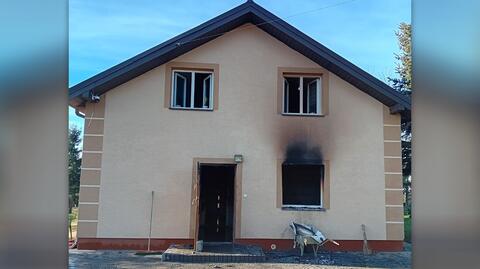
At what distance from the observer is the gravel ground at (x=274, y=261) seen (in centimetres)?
786

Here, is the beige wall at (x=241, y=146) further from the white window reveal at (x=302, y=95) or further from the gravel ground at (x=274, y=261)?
the gravel ground at (x=274, y=261)

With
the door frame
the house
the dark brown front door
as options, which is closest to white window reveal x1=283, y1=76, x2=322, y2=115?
the house

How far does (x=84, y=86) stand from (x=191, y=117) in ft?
8.13

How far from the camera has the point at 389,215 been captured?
10172mm

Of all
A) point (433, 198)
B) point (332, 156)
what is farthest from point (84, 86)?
point (433, 198)

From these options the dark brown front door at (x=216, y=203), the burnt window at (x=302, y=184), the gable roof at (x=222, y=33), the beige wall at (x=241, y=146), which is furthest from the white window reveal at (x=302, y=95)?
the dark brown front door at (x=216, y=203)

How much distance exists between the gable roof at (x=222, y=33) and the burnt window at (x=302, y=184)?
88.3 inches

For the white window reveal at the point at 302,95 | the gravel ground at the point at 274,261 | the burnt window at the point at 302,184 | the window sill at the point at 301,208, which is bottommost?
the gravel ground at the point at 274,261

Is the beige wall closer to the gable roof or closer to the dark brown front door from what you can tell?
the gable roof

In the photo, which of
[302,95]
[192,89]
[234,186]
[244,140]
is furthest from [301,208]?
[192,89]

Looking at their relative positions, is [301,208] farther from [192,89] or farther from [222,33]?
[222,33]

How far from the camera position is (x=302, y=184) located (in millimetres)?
10500

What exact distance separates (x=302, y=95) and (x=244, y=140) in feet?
6.03

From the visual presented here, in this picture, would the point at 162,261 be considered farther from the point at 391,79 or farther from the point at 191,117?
the point at 391,79
